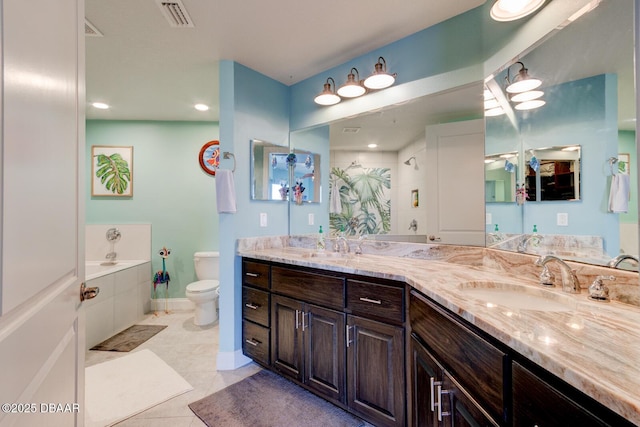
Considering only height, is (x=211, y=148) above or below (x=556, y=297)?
above

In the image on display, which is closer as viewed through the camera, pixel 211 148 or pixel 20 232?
pixel 20 232

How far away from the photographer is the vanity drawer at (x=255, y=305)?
2.08m

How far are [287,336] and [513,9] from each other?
7.41 feet

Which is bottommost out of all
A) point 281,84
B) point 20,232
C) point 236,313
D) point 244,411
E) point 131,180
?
point 244,411

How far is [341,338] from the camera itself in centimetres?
163

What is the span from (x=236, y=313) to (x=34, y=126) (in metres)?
1.92

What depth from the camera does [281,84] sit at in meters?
2.63

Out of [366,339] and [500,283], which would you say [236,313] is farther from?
[500,283]

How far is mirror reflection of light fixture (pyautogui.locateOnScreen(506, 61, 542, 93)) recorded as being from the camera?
1379 mm

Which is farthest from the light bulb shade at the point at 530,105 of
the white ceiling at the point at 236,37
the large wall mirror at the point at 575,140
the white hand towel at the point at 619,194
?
the white ceiling at the point at 236,37

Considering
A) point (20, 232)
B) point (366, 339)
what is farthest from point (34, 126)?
point (366, 339)

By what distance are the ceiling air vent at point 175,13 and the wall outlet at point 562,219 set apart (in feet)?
7.55

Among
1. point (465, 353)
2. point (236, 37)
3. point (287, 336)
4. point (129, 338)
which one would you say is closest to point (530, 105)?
point (465, 353)

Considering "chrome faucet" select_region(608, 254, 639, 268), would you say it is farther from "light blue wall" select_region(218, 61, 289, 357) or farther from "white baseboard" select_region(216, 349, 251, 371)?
"white baseboard" select_region(216, 349, 251, 371)
